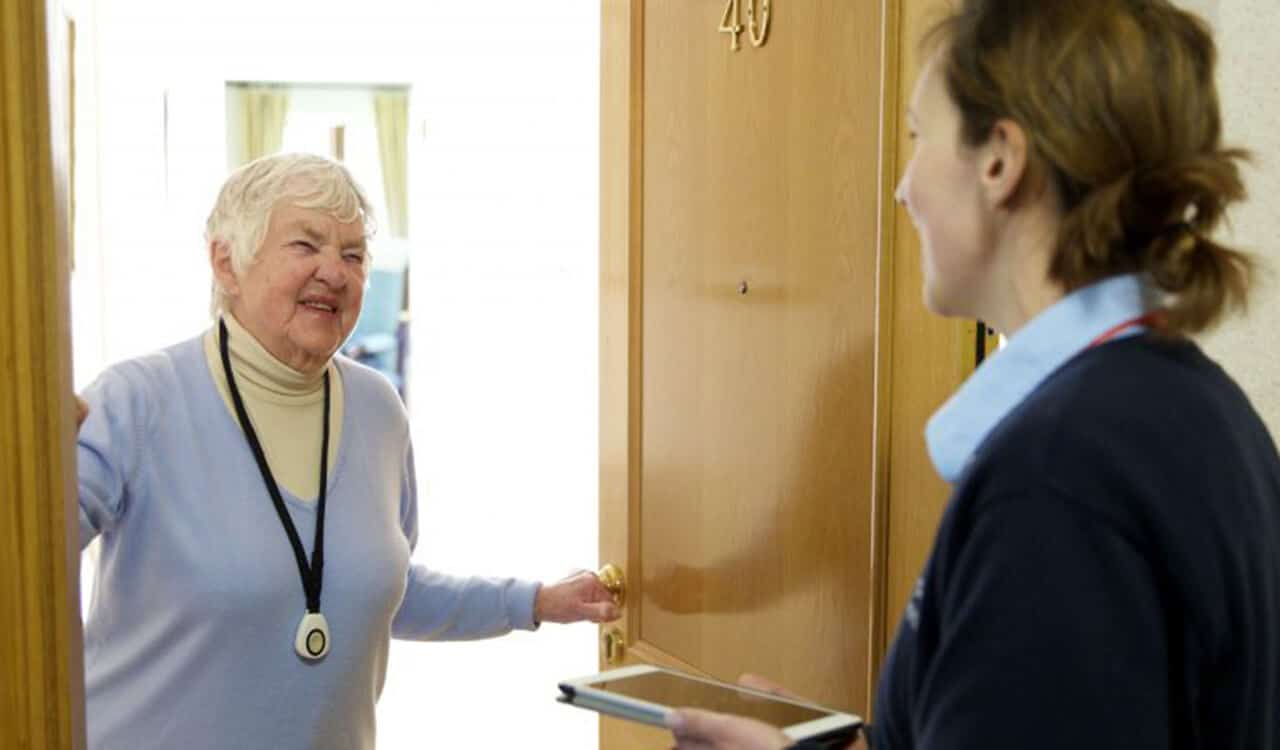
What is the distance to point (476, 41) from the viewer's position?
7059mm

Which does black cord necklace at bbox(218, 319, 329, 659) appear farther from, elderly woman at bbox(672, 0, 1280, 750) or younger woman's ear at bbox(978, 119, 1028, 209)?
younger woman's ear at bbox(978, 119, 1028, 209)

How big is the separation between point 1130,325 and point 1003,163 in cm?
13

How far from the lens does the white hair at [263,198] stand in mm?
1863

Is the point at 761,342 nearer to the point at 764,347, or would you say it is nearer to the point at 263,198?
the point at 764,347

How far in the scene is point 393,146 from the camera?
854 cm

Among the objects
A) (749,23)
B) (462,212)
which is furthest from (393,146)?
(749,23)

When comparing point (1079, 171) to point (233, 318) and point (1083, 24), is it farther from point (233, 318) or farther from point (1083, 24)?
point (233, 318)

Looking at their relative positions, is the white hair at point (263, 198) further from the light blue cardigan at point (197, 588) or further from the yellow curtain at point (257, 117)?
the yellow curtain at point (257, 117)

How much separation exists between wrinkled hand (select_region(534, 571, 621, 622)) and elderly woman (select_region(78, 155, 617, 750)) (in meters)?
0.23

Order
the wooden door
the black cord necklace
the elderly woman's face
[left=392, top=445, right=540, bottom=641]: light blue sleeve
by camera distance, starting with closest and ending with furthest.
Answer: the wooden door, the black cord necklace, the elderly woman's face, [left=392, top=445, right=540, bottom=641]: light blue sleeve

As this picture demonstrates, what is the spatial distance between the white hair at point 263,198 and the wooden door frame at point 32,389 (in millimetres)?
749

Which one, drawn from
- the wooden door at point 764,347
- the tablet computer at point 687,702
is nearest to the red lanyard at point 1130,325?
the tablet computer at point 687,702

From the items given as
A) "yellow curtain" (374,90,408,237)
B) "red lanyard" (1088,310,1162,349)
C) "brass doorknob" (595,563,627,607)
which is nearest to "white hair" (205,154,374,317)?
"brass doorknob" (595,563,627,607)

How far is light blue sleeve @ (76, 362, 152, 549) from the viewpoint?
63.9 inches
